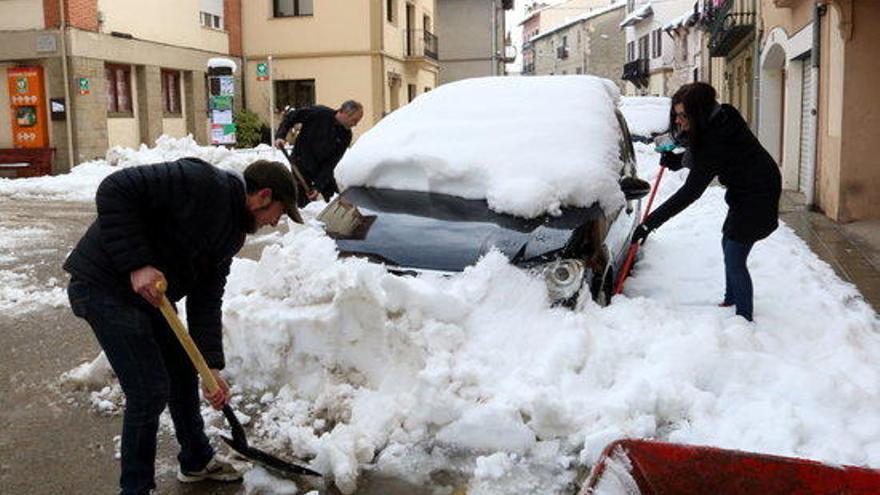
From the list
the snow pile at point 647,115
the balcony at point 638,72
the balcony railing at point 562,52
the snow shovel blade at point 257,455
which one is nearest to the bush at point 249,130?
the snow pile at point 647,115

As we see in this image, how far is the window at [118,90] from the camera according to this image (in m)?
21.1

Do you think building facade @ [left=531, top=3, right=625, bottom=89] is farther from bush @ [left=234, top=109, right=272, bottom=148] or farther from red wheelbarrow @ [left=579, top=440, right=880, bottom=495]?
red wheelbarrow @ [left=579, top=440, right=880, bottom=495]

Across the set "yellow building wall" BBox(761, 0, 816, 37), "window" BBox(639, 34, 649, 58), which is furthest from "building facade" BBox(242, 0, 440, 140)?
"window" BBox(639, 34, 649, 58)

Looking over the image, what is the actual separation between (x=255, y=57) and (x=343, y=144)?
840 inches

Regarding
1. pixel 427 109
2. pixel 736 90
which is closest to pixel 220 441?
pixel 427 109

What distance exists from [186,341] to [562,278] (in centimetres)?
211

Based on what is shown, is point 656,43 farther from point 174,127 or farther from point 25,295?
point 25,295

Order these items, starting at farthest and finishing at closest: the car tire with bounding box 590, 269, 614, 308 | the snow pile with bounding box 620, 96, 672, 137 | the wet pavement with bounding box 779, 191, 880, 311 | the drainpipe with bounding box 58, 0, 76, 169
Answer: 1. the snow pile with bounding box 620, 96, 672, 137
2. the drainpipe with bounding box 58, 0, 76, 169
3. the wet pavement with bounding box 779, 191, 880, 311
4. the car tire with bounding box 590, 269, 614, 308

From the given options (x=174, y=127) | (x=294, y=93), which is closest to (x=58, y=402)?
(x=174, y=127)

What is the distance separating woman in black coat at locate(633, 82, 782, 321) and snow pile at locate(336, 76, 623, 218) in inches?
18.6

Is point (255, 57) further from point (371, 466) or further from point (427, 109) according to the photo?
point (371, 466)

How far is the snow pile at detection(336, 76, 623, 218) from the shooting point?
514cm

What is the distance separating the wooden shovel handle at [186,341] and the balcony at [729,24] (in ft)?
62.7

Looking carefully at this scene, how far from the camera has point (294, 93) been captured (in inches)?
1156
